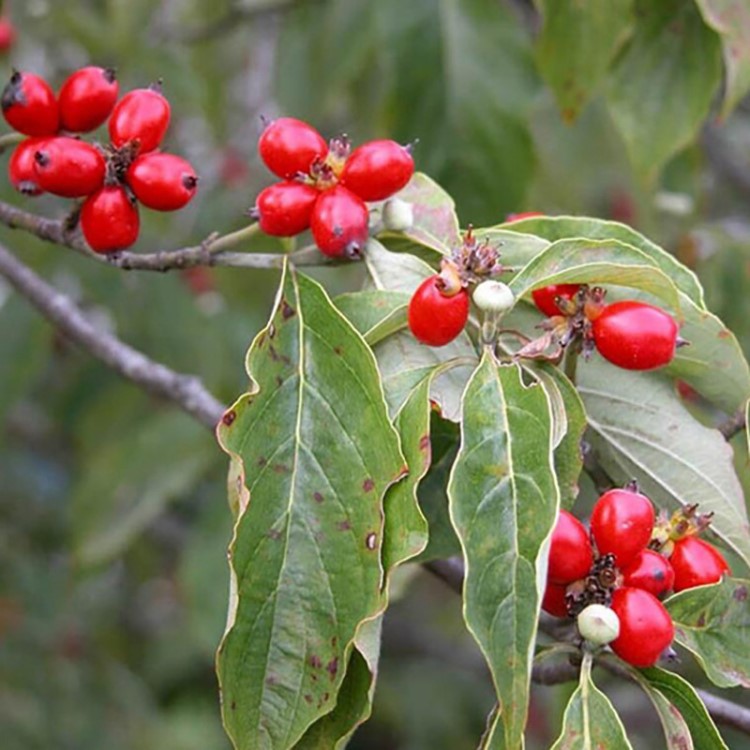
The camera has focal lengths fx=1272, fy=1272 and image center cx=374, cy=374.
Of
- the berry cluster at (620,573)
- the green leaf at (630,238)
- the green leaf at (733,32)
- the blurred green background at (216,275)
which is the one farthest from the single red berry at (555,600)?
the green leaf at (733,32)

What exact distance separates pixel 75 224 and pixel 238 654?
612mm

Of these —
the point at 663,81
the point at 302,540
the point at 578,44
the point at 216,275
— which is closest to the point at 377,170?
the point at 302,540

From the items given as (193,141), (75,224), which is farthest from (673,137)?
(193,141)

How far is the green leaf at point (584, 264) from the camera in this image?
1.33 meters

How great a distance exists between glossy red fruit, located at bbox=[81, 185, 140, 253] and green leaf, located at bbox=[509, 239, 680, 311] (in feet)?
1.61

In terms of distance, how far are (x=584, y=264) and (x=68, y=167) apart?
621 mm

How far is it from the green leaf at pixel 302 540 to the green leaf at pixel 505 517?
0.10 meters

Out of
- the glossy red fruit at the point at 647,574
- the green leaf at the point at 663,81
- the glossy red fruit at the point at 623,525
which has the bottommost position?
the green leaf at the point at 663,81

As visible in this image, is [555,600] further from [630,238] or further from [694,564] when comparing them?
[630,238]

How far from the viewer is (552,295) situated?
1451 mm

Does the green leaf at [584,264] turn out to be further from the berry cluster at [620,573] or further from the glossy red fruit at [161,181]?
the glossy red fruit at [161,181]

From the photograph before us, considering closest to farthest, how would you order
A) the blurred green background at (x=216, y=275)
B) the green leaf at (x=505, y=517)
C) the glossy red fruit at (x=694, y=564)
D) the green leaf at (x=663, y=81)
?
the green leaf at (x=505, y=517) < the glossy red fruit at (x=694, y=564) < the green leaf at (x=663, y=81) < the blurred green background at (x=216, y=275)

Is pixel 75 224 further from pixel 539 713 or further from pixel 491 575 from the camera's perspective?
pixel 539 713

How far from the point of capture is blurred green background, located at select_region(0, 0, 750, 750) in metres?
2.62
